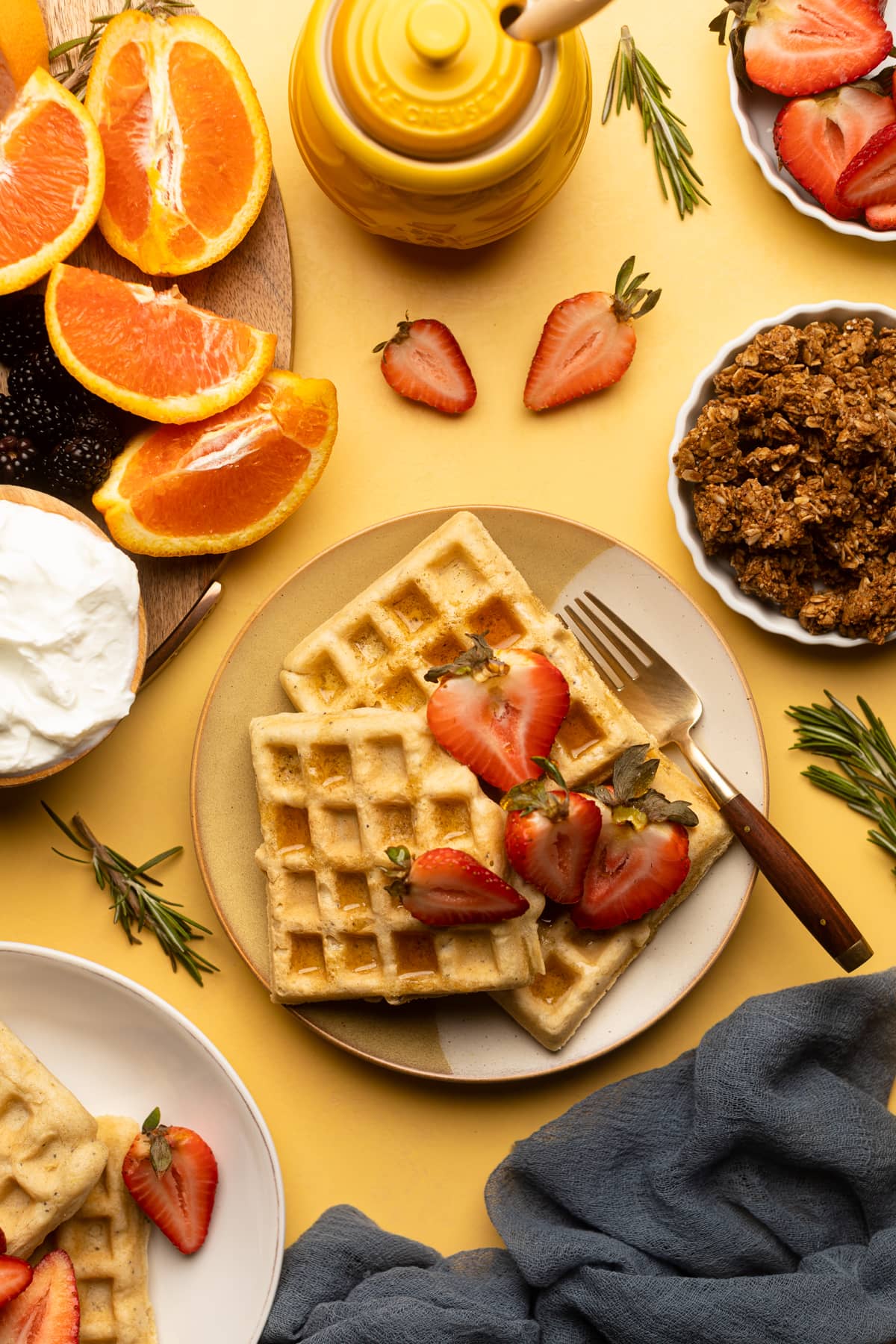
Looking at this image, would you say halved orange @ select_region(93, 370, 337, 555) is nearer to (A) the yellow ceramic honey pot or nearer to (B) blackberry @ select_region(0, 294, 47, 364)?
(B) blackberry @ select_region(0, 294, 47, 364)

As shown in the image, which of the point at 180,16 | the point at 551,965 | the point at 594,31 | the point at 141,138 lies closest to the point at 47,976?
the point at 551,965

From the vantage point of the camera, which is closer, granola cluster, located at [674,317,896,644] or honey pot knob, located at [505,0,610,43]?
honey pot knob, located at [505,0,610,43]

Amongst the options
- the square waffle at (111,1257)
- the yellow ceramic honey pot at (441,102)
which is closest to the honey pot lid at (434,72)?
the yellow ceramic honey pot at (441,102)

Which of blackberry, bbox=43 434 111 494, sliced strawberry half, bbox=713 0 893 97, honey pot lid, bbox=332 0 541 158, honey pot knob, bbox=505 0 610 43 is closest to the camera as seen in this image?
honey pot knob, bbox=505 0 610 43

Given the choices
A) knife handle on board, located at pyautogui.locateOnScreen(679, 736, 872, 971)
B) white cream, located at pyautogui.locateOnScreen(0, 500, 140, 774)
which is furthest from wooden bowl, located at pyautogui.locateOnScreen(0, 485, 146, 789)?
knife handle on board, located at pyautogui.locateOnScreen(679, 736, 872, 971)

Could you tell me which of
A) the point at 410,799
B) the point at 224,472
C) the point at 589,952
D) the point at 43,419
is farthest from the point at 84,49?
the point at 589,952

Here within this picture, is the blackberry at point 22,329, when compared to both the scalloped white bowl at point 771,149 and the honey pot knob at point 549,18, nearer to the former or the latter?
the honey pot knob at point 549,18

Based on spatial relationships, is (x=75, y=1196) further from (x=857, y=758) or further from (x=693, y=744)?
(x=857, y=758)

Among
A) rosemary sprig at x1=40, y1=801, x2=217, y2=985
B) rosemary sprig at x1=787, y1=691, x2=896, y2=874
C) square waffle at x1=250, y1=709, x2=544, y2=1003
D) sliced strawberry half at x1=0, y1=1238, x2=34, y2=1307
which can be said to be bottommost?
sliced strawberry half at x1=0, y1=1238, x2=34, y2=1307
